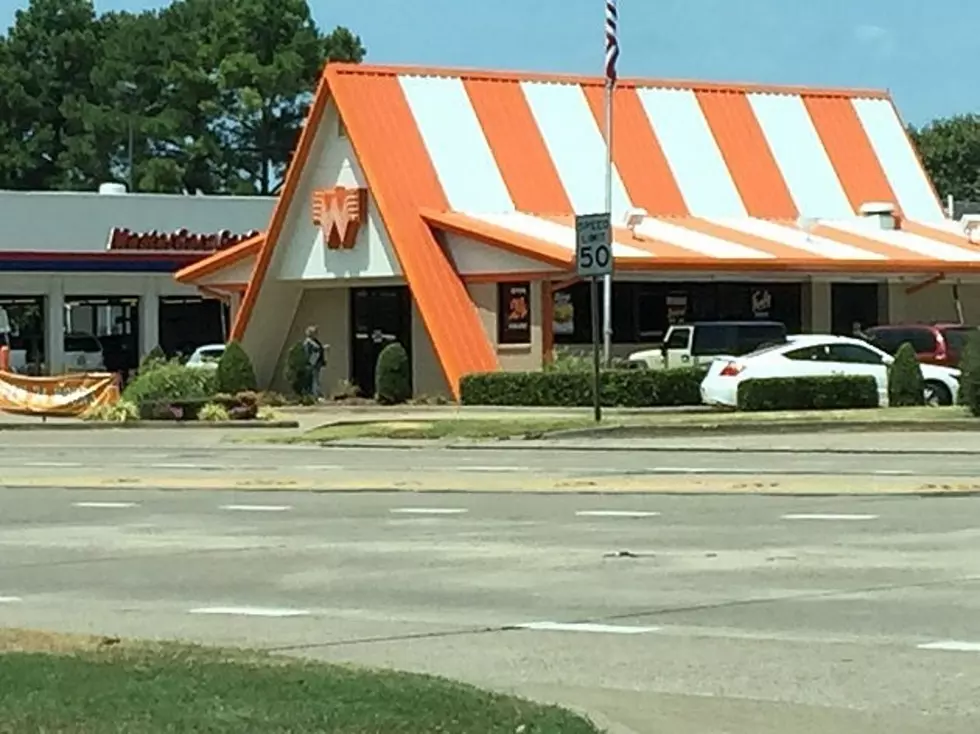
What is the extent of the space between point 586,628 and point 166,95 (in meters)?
97.3

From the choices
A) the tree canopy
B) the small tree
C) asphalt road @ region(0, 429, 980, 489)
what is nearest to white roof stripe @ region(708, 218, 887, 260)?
the small tree

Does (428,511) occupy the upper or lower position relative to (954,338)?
lower

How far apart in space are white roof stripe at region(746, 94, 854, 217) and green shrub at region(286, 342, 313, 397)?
12.4 m

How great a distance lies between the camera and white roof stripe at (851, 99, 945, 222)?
53.0 metres

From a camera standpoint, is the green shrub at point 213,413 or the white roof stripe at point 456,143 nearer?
the green shrub at point 213,413

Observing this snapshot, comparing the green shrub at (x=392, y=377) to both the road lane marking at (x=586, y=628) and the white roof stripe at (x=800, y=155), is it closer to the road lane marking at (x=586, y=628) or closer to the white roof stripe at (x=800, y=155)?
the white roof stripe at (x=800, y=155)

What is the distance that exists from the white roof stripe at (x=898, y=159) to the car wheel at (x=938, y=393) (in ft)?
47.7

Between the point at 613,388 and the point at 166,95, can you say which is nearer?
the point at 613,388

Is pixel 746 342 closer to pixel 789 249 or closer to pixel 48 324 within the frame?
pixel 789 249

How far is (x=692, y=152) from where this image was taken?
2008 inches

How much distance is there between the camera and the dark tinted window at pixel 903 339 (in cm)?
4159

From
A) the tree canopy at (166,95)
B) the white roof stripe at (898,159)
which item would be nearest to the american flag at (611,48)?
the white roof stripe at (898,159)

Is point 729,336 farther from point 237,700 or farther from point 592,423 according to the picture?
point 237,700

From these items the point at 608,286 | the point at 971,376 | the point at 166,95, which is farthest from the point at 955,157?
the point at 971,376
